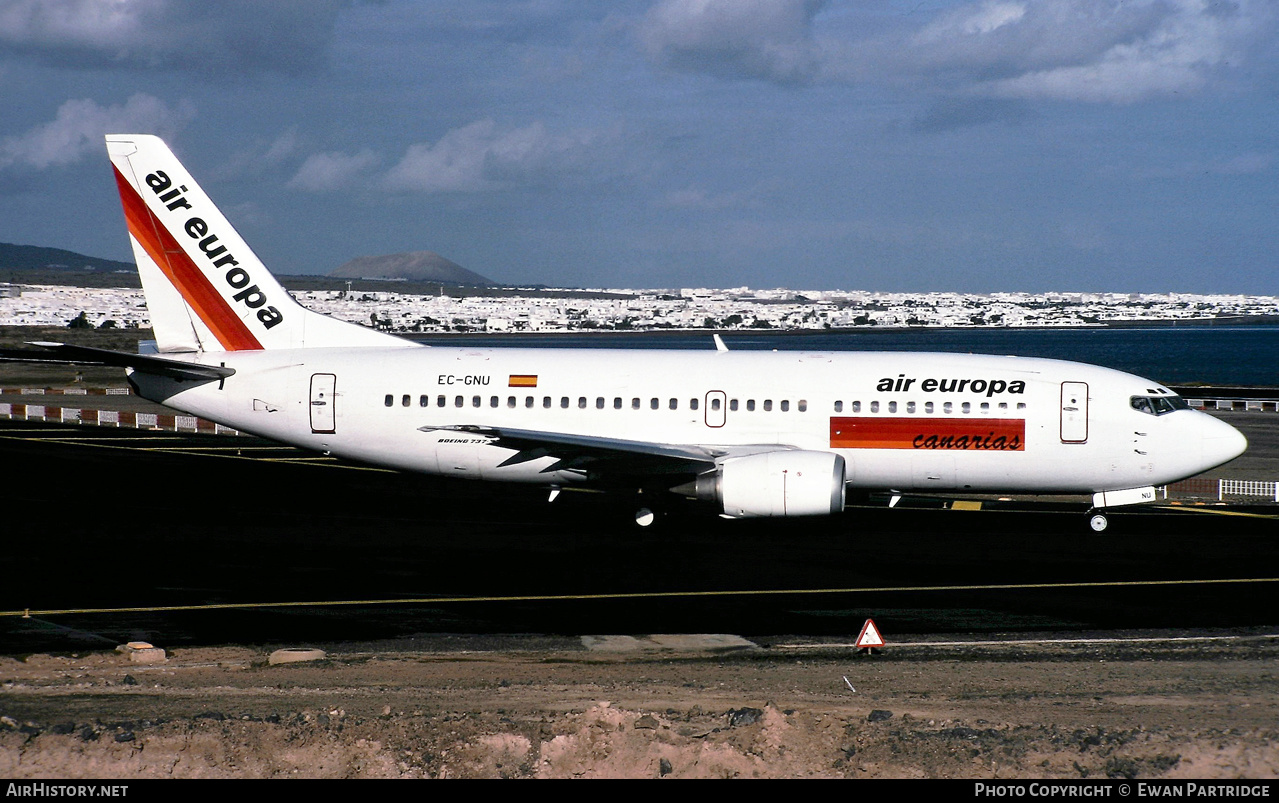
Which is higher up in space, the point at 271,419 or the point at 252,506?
the point at 271,419

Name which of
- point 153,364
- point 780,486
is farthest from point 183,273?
point 780,486

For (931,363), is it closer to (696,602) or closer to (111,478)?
(696,602)

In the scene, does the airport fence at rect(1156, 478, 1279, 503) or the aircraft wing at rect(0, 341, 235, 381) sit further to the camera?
the airport fence at rect(1156, 478, 1279, 503)

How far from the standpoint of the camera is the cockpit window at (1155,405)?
91.4ft

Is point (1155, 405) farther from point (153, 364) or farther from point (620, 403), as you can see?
point (153, 364)

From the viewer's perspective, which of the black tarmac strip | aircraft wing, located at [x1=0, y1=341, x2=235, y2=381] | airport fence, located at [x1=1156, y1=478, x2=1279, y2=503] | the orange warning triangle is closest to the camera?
the orange warning triangle

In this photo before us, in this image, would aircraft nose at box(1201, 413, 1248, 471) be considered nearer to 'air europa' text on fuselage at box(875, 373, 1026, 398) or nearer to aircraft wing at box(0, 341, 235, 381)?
'air europa' text on fuselage at box(875, 373, 1026, 398)

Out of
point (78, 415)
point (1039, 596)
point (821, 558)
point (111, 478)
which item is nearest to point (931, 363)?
point (821, 558)

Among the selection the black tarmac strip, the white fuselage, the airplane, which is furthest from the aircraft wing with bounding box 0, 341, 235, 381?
the black tarmac strip

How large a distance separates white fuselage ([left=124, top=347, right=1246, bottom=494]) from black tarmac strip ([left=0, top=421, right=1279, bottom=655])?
1.61 m

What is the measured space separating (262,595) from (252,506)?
10875mm

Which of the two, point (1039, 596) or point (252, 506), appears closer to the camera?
point (1039, 596)

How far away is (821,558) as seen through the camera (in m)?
25.0

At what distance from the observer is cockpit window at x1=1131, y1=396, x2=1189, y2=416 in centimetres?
2786
